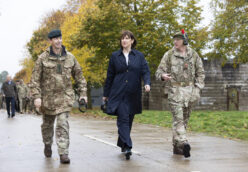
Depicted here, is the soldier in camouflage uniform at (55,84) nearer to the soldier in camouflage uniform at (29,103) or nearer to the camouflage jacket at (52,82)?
the camouflage jacket at (52,82)

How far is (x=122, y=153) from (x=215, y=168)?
1.96 m

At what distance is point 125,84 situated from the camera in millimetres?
7531

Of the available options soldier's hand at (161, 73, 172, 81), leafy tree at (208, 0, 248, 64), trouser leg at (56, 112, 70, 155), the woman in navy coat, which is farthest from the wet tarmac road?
leafy tree at (208, 0, 248, 64)

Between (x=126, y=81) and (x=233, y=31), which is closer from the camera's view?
(x=126, y=81)

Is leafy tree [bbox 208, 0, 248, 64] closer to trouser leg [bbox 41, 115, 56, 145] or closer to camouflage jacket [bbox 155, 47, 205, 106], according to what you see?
camouflage jacket [bbox 155, 47, 205, 106]

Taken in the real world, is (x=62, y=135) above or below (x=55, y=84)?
below

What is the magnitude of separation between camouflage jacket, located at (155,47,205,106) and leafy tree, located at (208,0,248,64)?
8.25 m

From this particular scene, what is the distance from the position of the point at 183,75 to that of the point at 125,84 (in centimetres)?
96

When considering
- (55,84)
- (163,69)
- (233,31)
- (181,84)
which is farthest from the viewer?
(233,31)

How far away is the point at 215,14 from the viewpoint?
1892 cm

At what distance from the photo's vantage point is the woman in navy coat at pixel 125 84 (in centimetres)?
748

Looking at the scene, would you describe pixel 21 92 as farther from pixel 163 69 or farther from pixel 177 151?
pixel 177 151

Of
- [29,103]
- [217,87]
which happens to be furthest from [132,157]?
[217,87]

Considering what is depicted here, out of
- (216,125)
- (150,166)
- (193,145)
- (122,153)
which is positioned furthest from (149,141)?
(216,125)
